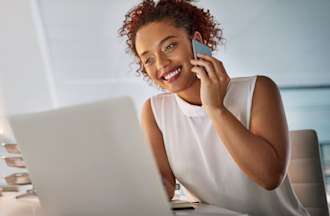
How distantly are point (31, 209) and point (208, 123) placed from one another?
543 mm

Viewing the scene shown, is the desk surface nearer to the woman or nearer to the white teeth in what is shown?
the woman

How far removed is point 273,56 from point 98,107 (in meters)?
2.55

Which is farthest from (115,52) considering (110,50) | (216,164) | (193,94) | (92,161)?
(92,161)

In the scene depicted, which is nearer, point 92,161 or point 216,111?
point 92,161

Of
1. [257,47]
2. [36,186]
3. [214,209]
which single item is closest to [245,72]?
[257,47]

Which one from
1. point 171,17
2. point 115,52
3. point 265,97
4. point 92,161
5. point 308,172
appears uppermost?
point 115,52

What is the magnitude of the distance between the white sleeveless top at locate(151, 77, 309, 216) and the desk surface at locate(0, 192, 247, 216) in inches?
8.5

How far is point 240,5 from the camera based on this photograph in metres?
2.86

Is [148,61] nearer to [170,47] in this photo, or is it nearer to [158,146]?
[170,47]

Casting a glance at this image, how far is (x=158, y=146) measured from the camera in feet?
4.19

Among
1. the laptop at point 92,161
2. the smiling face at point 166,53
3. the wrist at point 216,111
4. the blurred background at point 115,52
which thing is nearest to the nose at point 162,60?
the smiling face at point 166,53

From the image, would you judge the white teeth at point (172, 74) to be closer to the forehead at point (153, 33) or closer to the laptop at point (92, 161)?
the forehead at point (153, 33)

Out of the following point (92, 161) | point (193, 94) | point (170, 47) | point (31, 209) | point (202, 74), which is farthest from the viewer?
point (193, 94)

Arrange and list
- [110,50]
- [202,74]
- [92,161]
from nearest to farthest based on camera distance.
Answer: [92,161] < [202,74] < [110,50]
